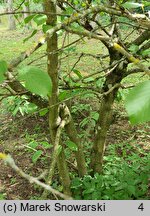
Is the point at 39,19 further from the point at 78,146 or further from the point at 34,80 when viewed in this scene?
the point at 78,146

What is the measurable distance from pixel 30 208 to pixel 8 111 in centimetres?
268

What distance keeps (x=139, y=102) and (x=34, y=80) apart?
25 centimetres

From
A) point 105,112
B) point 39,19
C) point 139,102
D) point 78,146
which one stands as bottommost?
point 139,102

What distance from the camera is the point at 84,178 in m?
2.38

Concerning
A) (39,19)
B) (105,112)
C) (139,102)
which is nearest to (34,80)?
(139,102)

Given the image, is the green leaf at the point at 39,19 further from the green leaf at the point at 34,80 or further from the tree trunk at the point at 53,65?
the green leaf at the point at 34,80

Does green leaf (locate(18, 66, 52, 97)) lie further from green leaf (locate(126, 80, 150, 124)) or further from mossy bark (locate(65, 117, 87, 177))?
mossy bark (locate(65, 117, 87, 177))

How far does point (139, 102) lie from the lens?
473 mm

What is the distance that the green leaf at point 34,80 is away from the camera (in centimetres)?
63

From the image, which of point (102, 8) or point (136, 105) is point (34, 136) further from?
point (136, 105)

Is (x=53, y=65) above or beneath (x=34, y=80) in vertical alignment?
above

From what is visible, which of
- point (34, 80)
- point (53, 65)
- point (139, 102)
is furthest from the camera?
point (53, 65)

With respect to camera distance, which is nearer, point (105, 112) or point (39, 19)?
point (39, 19)

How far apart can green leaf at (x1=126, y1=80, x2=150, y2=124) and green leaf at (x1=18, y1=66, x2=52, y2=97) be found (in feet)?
0.72
